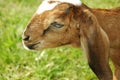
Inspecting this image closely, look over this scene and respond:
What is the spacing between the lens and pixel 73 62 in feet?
15.3

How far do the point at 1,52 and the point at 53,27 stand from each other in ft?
5.28

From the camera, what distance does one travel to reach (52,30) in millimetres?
3311

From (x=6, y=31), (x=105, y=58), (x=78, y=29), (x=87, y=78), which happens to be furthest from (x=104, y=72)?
(x=6, y=31)

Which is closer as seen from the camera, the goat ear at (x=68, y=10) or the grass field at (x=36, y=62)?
the goat ear at (x=68, y=10)

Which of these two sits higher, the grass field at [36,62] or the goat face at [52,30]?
the goat face at [52,30]

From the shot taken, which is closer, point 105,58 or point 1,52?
point 105,58

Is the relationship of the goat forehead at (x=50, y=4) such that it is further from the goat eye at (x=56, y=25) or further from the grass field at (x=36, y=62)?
the grass field at (x=36, y=62)

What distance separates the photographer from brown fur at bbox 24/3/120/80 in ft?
10.6

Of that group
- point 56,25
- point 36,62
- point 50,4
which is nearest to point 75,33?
point 56,25

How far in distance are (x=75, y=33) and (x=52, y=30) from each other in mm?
168

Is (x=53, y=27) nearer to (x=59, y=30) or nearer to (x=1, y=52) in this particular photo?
(x=59, y=30)

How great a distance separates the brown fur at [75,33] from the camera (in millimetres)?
3227

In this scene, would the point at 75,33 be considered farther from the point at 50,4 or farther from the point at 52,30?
the point at 50,4

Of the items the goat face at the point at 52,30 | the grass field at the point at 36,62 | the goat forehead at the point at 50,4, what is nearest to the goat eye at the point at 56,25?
the goat face at the point at 52,30
